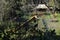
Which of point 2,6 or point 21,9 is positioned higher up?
point 2,6

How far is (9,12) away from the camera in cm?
1144

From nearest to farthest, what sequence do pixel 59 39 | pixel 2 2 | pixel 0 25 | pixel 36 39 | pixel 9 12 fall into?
pixel 36 39 → pixel 59 39 → pixel 0 25 → pixel 2 2 → pixel 9 12

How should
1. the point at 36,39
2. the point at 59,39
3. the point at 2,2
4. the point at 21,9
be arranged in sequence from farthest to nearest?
the point at 21,9, the point at 2,2, the point at 59,39, the point at 36,39

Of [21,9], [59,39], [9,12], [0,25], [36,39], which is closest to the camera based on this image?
[36,39]

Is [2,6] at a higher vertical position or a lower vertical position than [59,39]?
higher

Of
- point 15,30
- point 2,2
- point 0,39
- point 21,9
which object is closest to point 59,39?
point 15,30

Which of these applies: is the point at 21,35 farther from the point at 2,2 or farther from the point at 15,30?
the point at 2,2

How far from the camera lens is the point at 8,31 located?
787 cm

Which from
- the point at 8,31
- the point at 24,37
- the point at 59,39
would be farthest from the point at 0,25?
the point at 59,39

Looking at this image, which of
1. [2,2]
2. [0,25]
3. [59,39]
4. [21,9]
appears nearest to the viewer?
[59,39]

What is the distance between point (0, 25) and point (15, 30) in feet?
3.62

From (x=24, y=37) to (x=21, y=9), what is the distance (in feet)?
22.9

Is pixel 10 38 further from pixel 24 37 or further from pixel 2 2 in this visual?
pixel 2 2

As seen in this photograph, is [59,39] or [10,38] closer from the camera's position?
[10,38]
